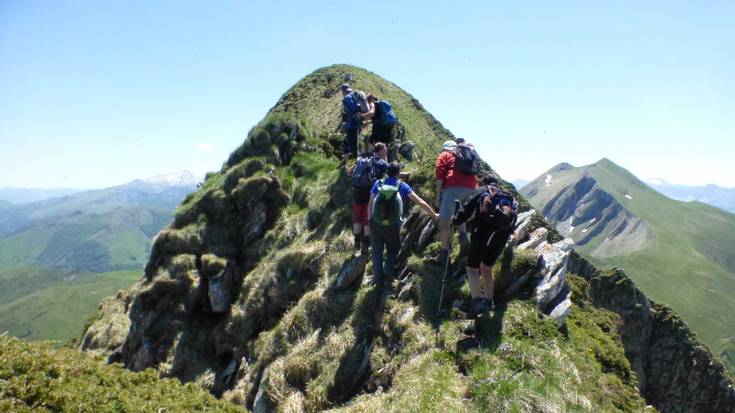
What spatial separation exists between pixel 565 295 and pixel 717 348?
806 feet

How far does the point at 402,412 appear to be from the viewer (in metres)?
7.97

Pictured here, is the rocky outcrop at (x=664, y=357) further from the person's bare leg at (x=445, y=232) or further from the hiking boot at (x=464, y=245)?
the person's bare leg at (x=445, y=232)

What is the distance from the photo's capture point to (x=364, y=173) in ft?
44.8

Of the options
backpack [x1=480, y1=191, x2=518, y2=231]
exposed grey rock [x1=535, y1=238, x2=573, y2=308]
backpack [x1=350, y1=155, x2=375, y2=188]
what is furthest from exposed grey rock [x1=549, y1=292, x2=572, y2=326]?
backpack [x1=350, y1=155, x2=375, y2=188]

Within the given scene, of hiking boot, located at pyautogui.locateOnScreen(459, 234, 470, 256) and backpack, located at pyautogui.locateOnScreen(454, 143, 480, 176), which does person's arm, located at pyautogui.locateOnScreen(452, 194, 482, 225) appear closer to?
backpack, located at pyautogui.locateOnScreen(454, 143, 480, 176)

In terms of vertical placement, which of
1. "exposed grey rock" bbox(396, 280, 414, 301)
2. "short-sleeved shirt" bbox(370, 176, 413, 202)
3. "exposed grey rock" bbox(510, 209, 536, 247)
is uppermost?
"short-sleeved shirt" bbox(370, 176, 413, 202)

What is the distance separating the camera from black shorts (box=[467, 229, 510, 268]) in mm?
9883

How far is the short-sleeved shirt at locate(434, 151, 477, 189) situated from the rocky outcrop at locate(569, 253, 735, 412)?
902cm

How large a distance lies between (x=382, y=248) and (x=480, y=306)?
3.65 metres

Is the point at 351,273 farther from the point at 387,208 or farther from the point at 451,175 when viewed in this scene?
the point at 451,175

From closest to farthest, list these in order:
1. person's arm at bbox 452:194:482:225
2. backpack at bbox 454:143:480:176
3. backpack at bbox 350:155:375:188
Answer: person's arm at bbox 452:194:482:225
backpack at bbox 454:143:480:176
backpack at bbox 350:155:375:188

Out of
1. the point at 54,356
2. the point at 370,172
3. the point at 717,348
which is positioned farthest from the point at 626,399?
the point at 717,348

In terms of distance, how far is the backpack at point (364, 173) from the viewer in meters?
13.5

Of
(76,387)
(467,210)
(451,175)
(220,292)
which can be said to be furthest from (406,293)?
(220,292)
